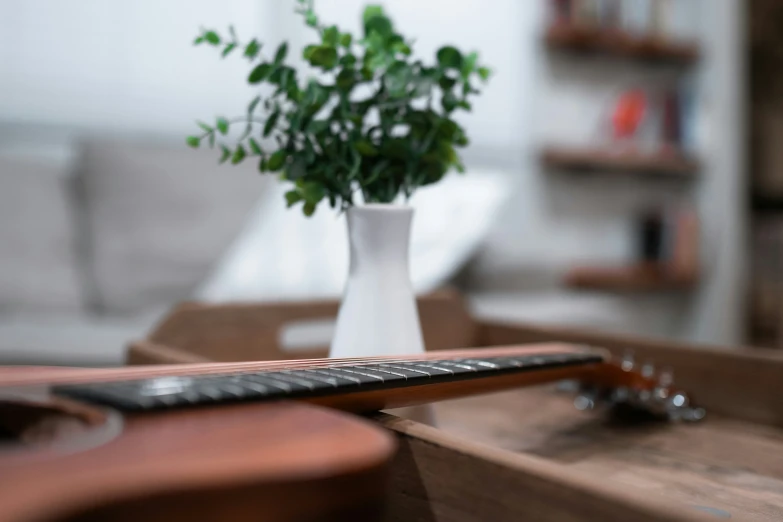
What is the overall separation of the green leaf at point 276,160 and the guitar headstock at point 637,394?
0.40 meters

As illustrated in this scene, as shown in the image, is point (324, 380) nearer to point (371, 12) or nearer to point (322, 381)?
point (322, 381)

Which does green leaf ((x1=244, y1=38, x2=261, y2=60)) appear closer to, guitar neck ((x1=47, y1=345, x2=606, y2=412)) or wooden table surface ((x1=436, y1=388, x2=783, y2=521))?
guitar neck ((x1=47, y1=345, x2=606, y2=412))

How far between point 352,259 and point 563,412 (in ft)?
1.07

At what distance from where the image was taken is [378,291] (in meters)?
0.68

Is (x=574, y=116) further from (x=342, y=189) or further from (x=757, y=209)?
(x=342, y=189)

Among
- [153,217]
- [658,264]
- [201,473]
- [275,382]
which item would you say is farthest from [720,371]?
[658,264]

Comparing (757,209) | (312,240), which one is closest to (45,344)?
(312,240)

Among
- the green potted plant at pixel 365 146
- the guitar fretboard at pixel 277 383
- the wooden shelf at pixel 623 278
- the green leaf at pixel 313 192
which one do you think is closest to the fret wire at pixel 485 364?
the guitar fretboard at pixel 277 383

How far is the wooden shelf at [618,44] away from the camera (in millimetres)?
2748

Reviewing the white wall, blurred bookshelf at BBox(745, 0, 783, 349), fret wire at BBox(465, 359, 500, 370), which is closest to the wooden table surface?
fret wire at BBox(465, 359, 500, 370)

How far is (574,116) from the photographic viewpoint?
9.65 ft

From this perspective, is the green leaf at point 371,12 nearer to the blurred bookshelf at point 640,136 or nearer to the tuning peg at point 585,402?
the tuning peg at point 585,402

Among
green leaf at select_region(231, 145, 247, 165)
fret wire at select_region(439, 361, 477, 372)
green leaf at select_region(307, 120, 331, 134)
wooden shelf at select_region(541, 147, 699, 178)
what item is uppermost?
wooden shelf at select_region(541, 147, 699, 178)

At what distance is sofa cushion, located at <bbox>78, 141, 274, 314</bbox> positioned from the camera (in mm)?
1830
